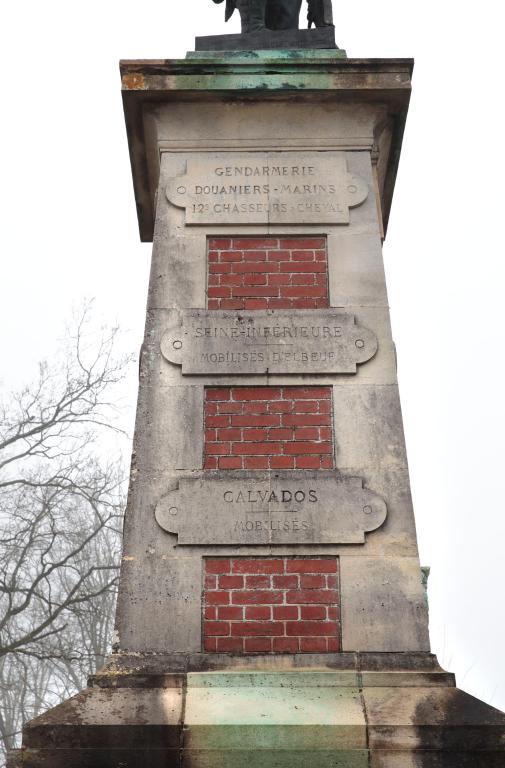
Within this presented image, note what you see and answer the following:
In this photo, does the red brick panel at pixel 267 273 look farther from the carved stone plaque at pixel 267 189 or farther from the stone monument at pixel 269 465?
the carved stone plaque at pixel 267 189

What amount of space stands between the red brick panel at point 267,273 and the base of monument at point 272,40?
1538 millimetres

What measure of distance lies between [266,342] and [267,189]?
108cm

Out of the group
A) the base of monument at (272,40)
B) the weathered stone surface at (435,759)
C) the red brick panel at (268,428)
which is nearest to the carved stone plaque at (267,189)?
the base of monument at (272,40)

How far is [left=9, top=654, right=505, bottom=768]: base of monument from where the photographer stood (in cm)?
395

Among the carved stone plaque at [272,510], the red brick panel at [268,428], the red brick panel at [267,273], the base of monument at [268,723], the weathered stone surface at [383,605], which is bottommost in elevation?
the base of monument at [268,723]

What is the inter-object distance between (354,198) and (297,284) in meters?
0.68

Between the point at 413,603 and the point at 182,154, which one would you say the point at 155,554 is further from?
the point at 182,154

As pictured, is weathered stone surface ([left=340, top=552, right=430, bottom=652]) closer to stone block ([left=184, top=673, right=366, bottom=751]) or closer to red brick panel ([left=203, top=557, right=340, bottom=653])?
red brick panel ([left=203, top=557, right=340, bottom=653])

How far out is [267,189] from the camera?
5699mm

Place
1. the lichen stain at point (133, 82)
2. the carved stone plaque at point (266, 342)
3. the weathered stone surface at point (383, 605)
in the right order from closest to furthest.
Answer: the weathered stone surface at point (383, 605) < the carved stone plaque at point (266, 342) < the lichen stain at point (133, 82)

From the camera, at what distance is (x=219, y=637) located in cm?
445

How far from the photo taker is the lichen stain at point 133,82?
5812mm

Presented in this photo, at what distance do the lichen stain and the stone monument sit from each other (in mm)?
12

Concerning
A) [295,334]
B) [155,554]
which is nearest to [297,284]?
[295,334]
